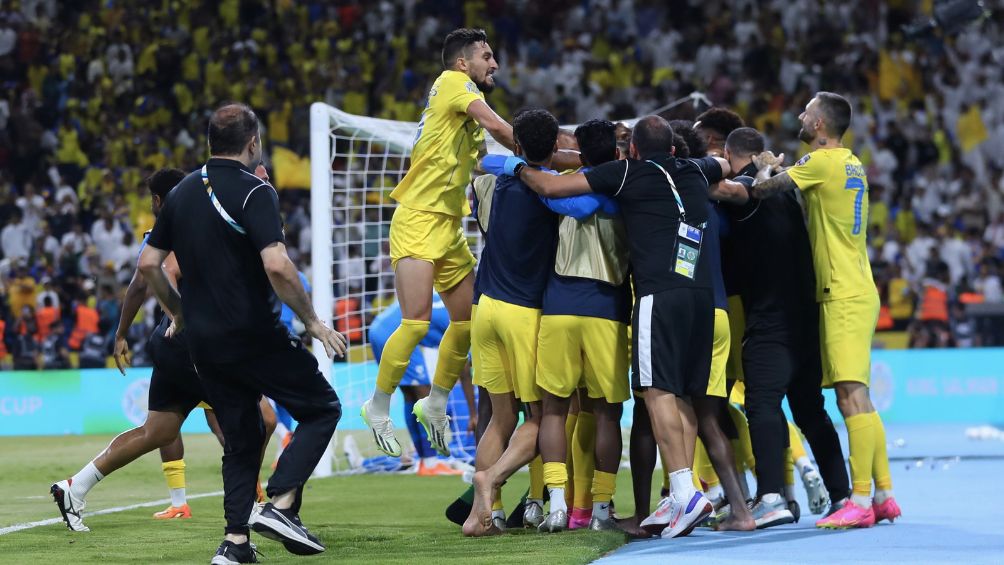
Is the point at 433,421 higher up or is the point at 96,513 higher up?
the point at 433,421

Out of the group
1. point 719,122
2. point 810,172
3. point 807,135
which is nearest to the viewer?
point 810,172

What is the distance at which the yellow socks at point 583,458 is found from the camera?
25.9 feet

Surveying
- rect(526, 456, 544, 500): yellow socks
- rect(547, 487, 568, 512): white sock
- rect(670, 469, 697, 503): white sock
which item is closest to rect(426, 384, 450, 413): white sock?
rect(526, 456, 544, 500): yellow socks

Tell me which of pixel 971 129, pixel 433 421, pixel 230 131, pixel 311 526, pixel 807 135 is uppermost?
pixel 971 129

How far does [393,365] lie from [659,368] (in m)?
1.89

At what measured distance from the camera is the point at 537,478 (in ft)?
26.6

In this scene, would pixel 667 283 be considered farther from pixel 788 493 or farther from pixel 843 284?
pixel 788 493

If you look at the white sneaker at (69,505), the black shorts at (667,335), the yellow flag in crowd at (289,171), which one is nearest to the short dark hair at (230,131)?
the black shorts at (667,335)

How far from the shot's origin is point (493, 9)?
88.7 feet

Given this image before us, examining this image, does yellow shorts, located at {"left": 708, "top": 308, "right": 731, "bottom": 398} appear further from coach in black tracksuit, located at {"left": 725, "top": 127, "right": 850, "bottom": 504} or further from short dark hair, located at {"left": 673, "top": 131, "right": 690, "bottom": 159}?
short dark hair, located at {"left": 673, "top": 131, "right": 690, "bottom": 159}

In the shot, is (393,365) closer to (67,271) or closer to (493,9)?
(67,271)

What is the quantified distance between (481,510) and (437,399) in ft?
3.21

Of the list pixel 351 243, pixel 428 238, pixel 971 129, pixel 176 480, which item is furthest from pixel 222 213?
pixel 971 129

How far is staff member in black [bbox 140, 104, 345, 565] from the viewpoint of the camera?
21.1 feet
